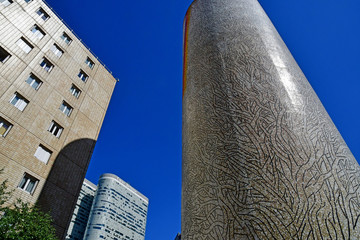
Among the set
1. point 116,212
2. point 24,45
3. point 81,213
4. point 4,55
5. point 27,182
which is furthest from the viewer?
point 116,212

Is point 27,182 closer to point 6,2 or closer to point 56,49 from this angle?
point 56,49

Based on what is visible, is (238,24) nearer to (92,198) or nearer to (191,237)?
(191,237)

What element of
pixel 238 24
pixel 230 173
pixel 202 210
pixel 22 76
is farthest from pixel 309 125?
pixel 22 76

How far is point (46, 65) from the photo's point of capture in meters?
14.0

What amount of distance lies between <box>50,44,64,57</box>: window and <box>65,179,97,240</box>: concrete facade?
2683 inches

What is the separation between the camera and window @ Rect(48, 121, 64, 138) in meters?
12.5

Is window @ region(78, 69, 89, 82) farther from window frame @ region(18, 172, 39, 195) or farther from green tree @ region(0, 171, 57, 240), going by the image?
green tree @ region(0, 171, 57, 240)

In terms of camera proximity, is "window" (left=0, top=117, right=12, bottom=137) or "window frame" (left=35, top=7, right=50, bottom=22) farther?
"window frame" (left=35, top=7, right=50, bottom=22)

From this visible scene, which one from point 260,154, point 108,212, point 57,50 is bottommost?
point 260,154

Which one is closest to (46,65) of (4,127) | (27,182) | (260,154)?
(4,127)

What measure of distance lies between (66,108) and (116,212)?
78.4 meters

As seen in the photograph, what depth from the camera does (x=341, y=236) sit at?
909 millimetres

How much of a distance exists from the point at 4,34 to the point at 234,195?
1580 centimetres

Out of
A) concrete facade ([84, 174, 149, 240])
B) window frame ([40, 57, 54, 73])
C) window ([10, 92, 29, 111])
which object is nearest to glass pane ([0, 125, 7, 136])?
window ([10, 92, 29, 111])
